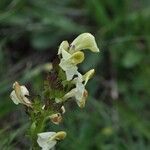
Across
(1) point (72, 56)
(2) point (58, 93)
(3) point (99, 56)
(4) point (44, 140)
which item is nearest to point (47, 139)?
(4) point (44, 140)

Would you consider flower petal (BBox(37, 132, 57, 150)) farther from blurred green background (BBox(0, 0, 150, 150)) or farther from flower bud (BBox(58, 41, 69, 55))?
blurred green background (BBox(0, 0, 150, 150))

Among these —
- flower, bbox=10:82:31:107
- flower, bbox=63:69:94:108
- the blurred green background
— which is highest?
flower, bbox=10:82:31:107

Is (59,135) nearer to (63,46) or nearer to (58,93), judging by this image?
(58,93)

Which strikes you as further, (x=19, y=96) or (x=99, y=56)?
(x=99, y=56)

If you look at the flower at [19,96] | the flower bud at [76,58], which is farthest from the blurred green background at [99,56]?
the flower bud at [76,58]

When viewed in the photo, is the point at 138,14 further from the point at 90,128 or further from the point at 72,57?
the point at 72,57

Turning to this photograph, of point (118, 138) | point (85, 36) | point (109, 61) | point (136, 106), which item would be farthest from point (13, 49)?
point (85, 36)

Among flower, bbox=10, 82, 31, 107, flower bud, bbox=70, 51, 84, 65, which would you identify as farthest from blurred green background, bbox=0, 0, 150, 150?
flower bud, bbox=70, 51, 84, 65
